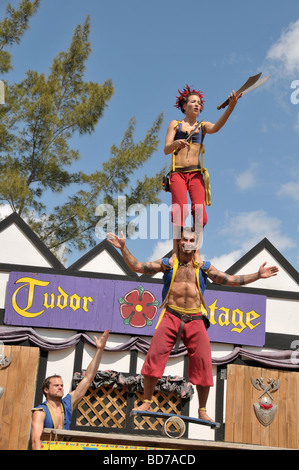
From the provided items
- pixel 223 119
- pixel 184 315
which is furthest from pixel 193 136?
pixel 184 315

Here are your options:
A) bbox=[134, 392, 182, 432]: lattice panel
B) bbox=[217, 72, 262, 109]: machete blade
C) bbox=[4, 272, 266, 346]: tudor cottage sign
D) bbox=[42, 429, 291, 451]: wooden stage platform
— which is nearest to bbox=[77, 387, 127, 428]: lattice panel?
bbox=[134, 392, 182, 432]: lattice panel

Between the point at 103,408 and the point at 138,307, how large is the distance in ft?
6.31

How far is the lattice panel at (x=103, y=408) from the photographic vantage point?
31.9 feet

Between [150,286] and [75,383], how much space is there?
225 centimetres

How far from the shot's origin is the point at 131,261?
17.8 ft

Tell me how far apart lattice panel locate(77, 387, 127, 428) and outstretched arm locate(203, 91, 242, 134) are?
5.81 metres

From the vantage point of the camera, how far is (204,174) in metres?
5.77

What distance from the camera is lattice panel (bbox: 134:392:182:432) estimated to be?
9.80 meters

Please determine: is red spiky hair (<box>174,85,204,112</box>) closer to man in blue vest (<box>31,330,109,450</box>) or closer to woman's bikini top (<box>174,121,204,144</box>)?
woman's bikini top (<box>174,121,204,144</box>)

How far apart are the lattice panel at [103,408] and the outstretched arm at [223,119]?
5.81 m

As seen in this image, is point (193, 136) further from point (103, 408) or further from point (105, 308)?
point (103, 408)
